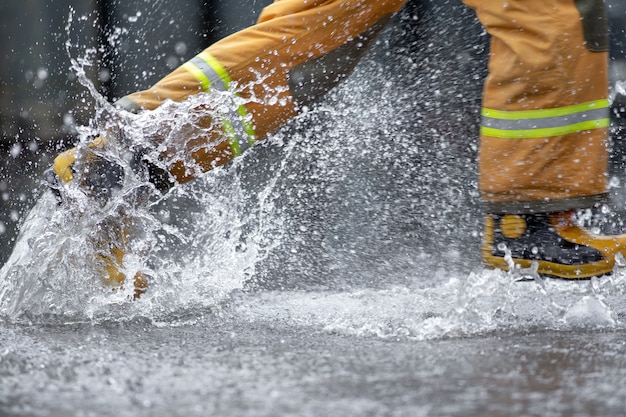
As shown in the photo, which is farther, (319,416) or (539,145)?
(539,145)

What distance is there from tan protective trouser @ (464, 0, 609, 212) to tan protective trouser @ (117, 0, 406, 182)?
410 millimetres

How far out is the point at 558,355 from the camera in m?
1.42

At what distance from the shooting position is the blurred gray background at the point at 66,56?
3.34 meters

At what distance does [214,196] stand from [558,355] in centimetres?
136

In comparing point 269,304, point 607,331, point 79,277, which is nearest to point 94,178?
point 79,277

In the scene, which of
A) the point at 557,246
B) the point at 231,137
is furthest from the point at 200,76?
the point at 557,246

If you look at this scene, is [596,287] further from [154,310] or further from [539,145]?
[154,310]

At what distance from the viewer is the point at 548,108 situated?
1853 mm

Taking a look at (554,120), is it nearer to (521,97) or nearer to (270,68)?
(521,97)

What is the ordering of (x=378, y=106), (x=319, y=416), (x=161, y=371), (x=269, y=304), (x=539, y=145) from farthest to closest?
(x=378, y=106) < (x=269, y=304) < (x=539, y=145) < (x=161, y=371) < (x=319, y=416)

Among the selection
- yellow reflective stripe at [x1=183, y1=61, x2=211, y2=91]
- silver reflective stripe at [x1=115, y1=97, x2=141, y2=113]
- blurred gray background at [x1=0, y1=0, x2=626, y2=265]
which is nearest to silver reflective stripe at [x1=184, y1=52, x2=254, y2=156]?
yellow reflective stripe at [x1=183, y1=61, x2=211, y2=91]

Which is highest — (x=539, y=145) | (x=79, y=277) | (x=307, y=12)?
(x=307, y=12)

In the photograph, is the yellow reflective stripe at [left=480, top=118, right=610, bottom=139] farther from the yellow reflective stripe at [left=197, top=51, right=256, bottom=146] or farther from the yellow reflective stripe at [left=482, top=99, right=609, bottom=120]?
the yellow reflective stripe at [left=197, top=51, right=256, bottom=146]

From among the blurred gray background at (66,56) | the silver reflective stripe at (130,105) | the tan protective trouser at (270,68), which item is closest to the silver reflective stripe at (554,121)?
the tan protective trouser at (270,68)
